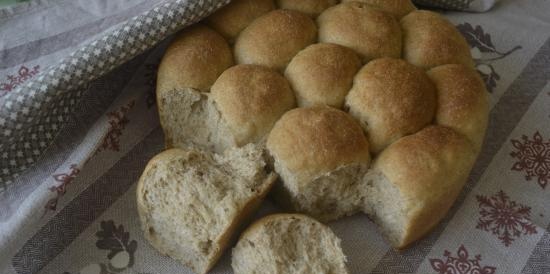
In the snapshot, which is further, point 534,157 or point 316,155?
point 534,157

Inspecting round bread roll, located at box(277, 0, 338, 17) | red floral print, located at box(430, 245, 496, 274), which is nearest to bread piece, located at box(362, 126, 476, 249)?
red floral print, located at box(430, 245, 496, 274)

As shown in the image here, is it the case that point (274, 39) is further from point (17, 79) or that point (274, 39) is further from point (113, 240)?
point (17, 79)

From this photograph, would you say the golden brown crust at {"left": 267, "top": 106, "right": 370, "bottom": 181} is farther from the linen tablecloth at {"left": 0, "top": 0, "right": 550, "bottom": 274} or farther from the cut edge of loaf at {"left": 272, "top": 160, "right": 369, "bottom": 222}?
the linen tablecloth at {"left": 0, "top": 0, "right": 550, "bottom": 274}

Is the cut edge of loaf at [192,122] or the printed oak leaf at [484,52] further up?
the cut edge of loaf at [192,122]

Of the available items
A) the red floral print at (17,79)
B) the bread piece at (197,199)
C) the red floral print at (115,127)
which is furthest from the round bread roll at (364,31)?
the red floral print at (17,79)

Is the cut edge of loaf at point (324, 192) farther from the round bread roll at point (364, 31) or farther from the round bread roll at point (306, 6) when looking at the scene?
the round bread roll at point (306, 6)

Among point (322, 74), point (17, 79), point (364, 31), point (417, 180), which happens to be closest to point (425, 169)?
point (417, 180)
